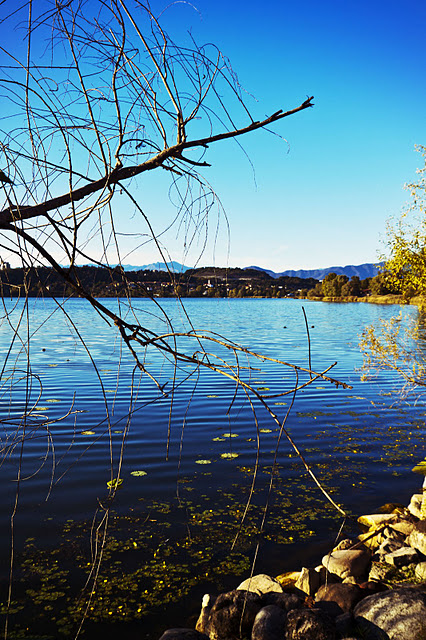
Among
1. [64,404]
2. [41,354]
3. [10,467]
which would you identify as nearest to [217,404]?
[64,404]

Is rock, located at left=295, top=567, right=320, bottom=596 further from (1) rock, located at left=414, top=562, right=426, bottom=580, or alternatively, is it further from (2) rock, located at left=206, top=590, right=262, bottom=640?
(1) rock, located at left=414, top=562, right=426, bottom=580

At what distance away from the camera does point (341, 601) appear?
4.05 meters

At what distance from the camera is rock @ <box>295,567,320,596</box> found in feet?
14.4

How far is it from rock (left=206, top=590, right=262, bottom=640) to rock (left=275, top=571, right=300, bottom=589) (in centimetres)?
64

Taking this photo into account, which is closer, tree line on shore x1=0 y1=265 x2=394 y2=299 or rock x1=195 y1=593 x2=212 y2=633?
tree line on shore x1=0 y1=265 x2=394 y2=299

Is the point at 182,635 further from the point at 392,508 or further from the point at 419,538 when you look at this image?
the point at 392,508

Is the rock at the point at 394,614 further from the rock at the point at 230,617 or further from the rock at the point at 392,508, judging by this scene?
the rock at the point at 392,508

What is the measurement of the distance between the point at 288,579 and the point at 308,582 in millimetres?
306

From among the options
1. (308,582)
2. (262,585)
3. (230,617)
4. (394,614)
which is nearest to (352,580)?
(308,582)

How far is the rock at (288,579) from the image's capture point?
460 centimetres

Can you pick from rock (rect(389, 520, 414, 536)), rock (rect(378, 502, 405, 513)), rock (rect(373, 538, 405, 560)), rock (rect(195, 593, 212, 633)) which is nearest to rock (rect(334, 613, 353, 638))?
rock (rect(195, 593, 212, 633))

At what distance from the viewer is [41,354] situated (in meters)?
20.1

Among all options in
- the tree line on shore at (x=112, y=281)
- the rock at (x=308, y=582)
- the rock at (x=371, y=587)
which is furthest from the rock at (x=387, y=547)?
the tree line on shore at (x=112, y=281)

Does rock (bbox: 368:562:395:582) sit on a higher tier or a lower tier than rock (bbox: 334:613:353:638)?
lower
